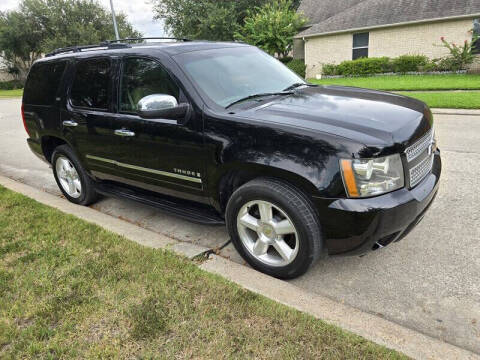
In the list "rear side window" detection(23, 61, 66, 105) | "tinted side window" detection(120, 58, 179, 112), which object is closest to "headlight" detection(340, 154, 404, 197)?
"tinted side window" detection(120, 58, 179, 112)

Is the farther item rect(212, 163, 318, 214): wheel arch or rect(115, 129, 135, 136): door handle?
rect(115, 129, 135, 136): door handle

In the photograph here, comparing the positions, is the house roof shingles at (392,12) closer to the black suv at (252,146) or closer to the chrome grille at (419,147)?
the black suv at (252,146)

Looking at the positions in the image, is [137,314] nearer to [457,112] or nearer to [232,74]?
[232,74]

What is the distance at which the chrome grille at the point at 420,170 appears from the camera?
109 inches

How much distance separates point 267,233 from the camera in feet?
9.70

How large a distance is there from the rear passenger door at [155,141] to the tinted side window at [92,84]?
0.90 feet

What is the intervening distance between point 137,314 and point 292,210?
1.28 meters

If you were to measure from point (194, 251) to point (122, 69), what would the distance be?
1.92 m

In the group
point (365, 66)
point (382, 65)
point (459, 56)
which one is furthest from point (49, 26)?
point (459, 56)

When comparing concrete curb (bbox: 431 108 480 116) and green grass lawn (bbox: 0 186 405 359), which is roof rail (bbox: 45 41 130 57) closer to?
green grass lawn (bbox: 0 186 405 359)

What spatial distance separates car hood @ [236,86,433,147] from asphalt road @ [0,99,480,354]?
1088 millimetres

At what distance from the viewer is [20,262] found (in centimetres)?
328

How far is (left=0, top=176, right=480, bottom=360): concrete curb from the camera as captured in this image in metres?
2.22

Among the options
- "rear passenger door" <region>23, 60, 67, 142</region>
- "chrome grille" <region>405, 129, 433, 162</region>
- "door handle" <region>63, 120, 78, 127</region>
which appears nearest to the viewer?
"chrome grille" <region>405, 129, 433, 162</region>
